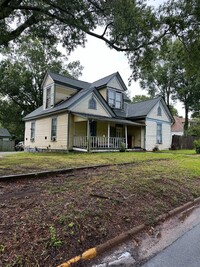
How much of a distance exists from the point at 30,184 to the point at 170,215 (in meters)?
3.54

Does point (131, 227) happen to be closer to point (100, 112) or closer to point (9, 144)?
point (100, 112)

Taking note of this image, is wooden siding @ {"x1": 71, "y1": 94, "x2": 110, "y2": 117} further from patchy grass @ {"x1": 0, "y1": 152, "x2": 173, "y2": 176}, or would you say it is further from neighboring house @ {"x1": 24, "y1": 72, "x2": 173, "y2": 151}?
patchy grass @ {"x1": 0, "y1": 152, "x2": 173, "y2": 176}

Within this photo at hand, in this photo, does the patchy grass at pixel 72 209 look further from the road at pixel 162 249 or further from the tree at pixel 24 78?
the tree at pixel 24 78

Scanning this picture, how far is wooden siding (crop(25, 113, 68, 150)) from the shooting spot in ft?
53.4

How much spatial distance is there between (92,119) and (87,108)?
7.52ft

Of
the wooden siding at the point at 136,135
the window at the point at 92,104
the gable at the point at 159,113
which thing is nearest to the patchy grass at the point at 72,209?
the window at the point at 92,104

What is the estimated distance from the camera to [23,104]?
3556 cm

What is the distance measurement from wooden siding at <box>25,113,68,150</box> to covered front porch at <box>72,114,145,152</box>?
32.8 inches

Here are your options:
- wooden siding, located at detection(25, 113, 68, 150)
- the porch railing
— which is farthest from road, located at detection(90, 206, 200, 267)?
wooden siding, located at detection(25, 113, 68, 150)

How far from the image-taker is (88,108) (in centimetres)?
1689

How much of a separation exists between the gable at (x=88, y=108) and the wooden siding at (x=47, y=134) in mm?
1116

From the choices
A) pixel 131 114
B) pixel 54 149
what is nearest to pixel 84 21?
pixel 54 149

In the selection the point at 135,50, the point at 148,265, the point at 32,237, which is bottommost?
the point at 148,265

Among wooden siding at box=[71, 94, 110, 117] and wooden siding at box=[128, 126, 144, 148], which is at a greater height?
wooden siding at box=[71, 94, 110, 117]
